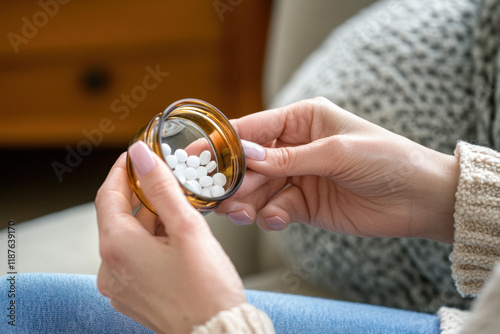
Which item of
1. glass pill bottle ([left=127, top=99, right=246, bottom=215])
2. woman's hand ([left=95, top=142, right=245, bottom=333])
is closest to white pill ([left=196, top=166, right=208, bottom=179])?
glass pill bottle ([left=127, top=99, right=246, bottom=215])

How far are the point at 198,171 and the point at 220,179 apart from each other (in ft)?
0.09

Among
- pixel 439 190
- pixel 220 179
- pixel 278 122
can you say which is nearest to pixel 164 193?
pixel 220 179

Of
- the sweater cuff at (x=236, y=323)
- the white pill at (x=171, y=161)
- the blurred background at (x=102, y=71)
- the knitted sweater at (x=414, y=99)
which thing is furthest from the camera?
the blurred background at (x=102, y=71)

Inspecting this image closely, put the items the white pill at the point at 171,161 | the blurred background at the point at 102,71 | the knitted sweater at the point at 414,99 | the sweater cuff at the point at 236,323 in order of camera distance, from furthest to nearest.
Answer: the blurred background at the point at 102,71
the knitted sweater at the point at 414,99
the white pill at the point at 171,161
the sweater cuff at the point at 236,323

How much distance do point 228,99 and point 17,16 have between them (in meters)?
0.69

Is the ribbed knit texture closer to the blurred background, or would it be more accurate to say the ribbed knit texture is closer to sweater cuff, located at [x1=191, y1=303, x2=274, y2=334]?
sweater cuff, located at [x1=191, y1=303, x2=274, y2=334]

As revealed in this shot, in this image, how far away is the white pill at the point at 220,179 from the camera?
58 cm

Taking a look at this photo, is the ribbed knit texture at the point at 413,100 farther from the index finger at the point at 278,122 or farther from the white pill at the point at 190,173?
the white pill at the point at 190,173

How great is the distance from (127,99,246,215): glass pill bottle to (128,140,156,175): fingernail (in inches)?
2.9

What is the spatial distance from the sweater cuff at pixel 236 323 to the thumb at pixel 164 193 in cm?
7

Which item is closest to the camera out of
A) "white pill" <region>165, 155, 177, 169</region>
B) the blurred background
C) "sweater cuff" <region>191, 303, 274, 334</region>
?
"sweater cuff" <region>191, 303, 274, 334</region>

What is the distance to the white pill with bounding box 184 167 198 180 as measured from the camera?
22.1 inches

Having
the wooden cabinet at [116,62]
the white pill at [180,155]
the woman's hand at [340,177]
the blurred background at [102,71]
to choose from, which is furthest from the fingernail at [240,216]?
the wooden cabinet at [116,62]

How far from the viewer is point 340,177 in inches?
24.3
